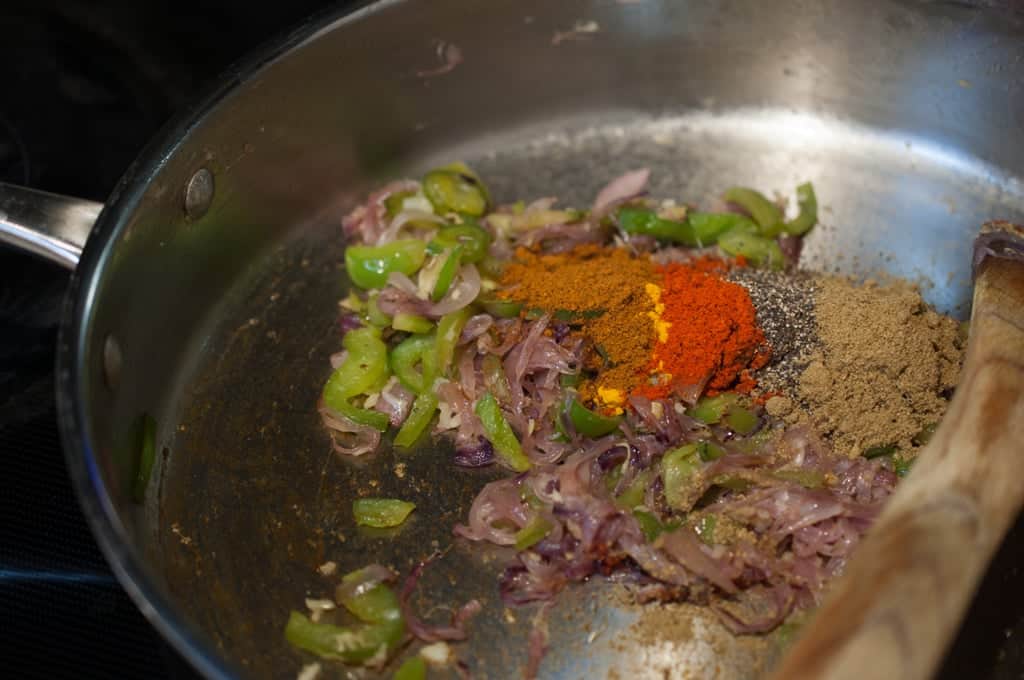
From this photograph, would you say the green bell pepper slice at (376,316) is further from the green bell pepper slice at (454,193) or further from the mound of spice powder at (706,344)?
the mound of spice powder at (706,344)

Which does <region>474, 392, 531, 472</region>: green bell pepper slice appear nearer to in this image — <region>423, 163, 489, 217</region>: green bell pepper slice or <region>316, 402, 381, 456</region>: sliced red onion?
<region>316, 402, 381, 456</region>: sliced red onion

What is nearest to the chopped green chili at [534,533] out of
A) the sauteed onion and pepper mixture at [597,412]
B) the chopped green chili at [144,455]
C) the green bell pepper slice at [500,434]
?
the sauteed onion and pepper mixture at [597,412]

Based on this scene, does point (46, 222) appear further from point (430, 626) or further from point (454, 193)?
point (430, 626)

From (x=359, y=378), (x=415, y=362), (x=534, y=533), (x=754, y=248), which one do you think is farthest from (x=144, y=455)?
(x=754, y=248)

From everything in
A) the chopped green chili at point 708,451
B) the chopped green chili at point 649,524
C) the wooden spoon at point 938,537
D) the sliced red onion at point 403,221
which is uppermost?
the sliced red onion at point 403,221

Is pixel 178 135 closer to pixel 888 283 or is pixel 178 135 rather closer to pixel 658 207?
pixel 658 207
